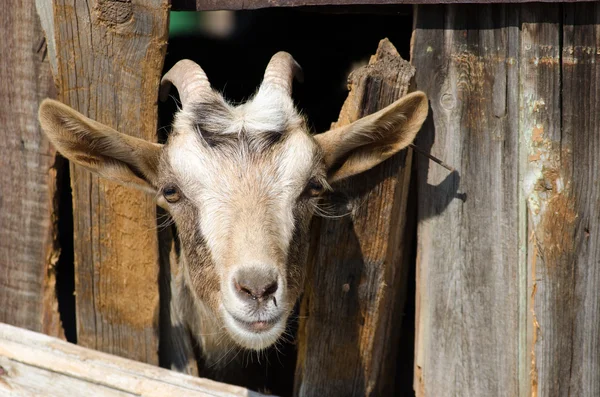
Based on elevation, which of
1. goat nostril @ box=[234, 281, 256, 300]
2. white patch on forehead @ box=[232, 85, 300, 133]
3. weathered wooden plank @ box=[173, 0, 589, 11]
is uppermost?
weathered wooden plank @ box=[173, 0, 589, 11]

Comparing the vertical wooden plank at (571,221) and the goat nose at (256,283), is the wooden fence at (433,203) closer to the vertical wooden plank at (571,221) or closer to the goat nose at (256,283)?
the vertical wooden plank at (571,221)

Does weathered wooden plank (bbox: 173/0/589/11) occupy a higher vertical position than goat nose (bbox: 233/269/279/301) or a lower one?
higher

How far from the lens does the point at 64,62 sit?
3.67m

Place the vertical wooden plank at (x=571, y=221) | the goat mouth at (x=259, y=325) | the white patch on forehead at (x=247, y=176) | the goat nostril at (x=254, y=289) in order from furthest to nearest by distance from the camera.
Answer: the vertical wooden plank at (x=571, y=221) < the white patch on forehead at (x=247, y=176) < the goat mouth at (x=259, y=325) < the goat nostril at (x=254, y=289)

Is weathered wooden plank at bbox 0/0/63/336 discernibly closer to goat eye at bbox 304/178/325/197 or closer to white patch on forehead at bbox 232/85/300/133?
white patch on forehead at bbox 232/85/300/133

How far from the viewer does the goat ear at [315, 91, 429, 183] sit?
3.34 metres

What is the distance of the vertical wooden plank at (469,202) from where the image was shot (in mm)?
3398

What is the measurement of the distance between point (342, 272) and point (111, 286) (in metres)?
1.23

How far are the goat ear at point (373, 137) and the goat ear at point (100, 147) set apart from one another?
80 cm

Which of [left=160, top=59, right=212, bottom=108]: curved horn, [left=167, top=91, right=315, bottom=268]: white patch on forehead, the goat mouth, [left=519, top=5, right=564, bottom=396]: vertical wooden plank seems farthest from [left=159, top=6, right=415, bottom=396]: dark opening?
the goat mouth

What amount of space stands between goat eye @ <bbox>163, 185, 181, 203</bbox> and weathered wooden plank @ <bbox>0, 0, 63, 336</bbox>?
3.21 feet

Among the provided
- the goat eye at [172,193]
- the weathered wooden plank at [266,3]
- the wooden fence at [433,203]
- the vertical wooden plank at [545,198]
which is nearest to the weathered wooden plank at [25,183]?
the wooden fence at [433,203]

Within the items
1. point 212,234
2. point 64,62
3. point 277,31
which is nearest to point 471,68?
point 212,234

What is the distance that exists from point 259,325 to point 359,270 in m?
0.88
